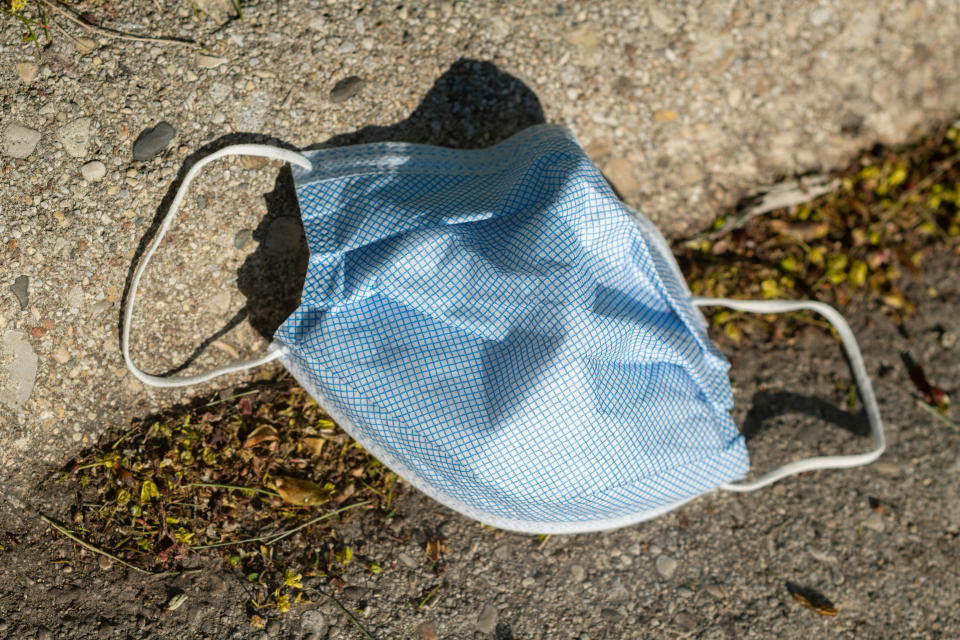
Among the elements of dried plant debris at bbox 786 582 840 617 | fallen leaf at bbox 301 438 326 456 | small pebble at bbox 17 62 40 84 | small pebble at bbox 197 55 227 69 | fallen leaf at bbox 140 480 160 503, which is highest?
small pebble at bbox 197 55 227 69

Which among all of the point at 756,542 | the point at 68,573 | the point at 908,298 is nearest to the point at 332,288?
the point at 68,573

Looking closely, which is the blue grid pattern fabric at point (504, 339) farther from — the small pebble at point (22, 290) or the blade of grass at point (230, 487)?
the small pebble at point (22, 290)

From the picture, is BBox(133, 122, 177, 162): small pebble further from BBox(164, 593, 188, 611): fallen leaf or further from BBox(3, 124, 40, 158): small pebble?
BBox(164, 593, 188, 611): fallen leaf

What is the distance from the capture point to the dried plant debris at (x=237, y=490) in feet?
5.76

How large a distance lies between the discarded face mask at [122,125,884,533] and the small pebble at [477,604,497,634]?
27 cm

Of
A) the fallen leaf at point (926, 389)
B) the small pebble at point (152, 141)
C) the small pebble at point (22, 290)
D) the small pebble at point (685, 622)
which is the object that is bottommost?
the small pebble at point (685, 622)

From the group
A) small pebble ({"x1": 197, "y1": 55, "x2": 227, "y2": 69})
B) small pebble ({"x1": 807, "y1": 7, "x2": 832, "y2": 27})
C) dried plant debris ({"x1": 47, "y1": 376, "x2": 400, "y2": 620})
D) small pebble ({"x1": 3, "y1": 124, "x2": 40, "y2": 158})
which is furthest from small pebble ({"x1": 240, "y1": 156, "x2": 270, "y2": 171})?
small pebble ({"x1": 807, "y1": 7, "x2": 832, "y2": 27})

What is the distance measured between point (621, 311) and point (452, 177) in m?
0.58

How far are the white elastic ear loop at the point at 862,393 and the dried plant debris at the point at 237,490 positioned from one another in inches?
43.7

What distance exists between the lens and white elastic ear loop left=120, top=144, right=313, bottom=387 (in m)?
1.70

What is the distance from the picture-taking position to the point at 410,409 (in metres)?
1.55

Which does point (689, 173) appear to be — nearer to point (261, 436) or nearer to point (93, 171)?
point (261, 436)

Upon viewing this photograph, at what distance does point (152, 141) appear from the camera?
1772 millimetres

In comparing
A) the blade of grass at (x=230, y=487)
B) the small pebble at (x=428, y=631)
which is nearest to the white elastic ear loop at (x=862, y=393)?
the small pebble at (x=428, y=631)
